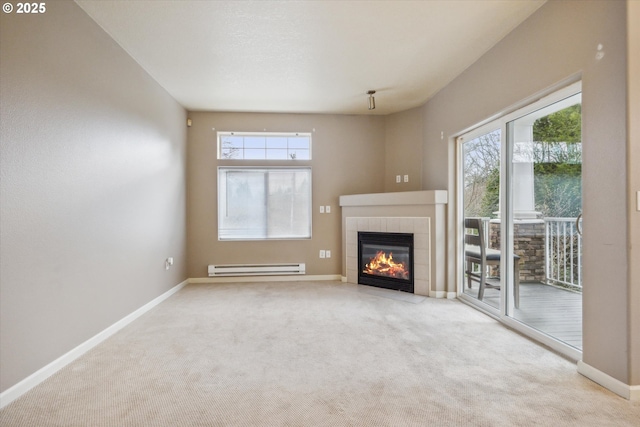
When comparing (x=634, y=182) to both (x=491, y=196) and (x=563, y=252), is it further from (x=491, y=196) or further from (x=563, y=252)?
(x=491, y=196)

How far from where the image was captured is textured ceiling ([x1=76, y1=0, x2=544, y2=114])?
2365 mm

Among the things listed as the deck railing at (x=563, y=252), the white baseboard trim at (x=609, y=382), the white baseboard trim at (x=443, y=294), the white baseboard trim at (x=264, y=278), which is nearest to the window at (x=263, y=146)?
the white baseboard trim at (x=264, y=278)

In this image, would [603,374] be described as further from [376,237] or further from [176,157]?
[176,157]

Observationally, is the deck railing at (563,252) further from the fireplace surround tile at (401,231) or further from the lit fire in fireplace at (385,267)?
the lit fire in fireplace at (385,267)

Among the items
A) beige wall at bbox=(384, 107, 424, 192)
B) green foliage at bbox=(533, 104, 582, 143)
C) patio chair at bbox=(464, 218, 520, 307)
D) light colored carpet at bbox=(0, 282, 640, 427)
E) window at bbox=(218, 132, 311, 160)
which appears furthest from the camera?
window at bbox=(218, 132, 311, 160)

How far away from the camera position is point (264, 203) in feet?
16.0

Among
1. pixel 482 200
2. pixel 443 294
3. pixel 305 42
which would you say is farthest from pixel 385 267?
pixel 305 42

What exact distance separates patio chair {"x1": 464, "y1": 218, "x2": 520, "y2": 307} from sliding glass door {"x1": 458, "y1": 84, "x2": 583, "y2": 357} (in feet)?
0.04

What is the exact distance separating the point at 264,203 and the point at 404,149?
2411 mm

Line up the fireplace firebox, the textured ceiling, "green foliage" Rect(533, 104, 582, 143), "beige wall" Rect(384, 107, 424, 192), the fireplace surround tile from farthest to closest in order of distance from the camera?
"beige wall" Rect(384, 107, 424, 192)
the fireplace firebox
the fireplace surround tile
the textured ceiling
"green foliage" Rect(533, 104, 582, 143)

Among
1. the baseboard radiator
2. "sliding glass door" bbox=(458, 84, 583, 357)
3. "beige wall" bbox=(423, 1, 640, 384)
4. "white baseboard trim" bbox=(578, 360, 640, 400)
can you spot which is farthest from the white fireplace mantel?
"white baseboard trim" bbox=(578, 360, 640, 400)

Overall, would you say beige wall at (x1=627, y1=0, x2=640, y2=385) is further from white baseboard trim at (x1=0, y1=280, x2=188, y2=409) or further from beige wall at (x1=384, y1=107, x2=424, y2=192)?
white baseboard trim at (x1=0, y1=280, x2=188, y2=409)

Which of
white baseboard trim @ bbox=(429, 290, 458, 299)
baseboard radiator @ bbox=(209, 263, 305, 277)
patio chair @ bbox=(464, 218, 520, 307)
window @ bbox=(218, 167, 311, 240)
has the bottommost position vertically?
white baseboard trim @ bbox=(429, 290, 458, 299)

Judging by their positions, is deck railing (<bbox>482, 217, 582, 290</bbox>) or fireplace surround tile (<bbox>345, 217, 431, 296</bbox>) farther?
fireplace surround tile (<bbox>345, 217, 431, 296</bbox>)
